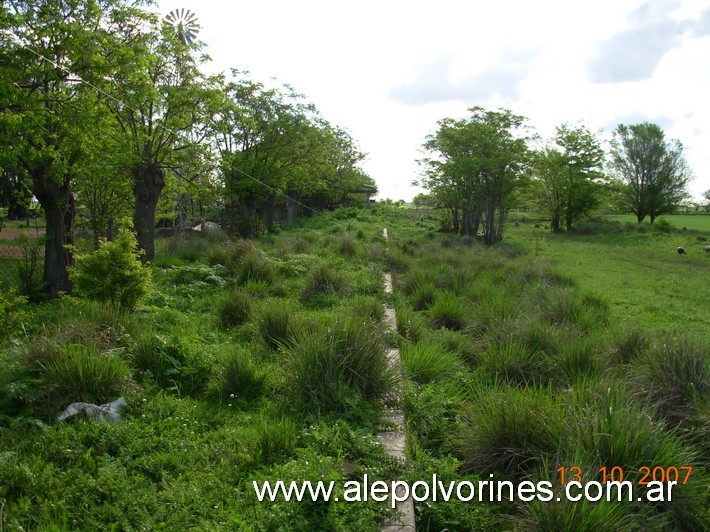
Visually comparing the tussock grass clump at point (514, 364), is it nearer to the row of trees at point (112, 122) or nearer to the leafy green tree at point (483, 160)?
the row of trees at point (112, 122)

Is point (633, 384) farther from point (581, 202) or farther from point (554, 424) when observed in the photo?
point (581, 202)

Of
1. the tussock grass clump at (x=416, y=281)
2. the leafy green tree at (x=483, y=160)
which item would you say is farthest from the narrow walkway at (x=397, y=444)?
the leafy green tree at (x=483, y=160)

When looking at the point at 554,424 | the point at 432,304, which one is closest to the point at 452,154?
the point at 432,304

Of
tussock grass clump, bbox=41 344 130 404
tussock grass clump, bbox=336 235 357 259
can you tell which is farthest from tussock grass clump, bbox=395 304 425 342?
tussock grass clump, bbox=336 235 357 259

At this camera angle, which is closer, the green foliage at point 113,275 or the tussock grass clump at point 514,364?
the tussock grass clump at point 514,364

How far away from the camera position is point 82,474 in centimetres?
346

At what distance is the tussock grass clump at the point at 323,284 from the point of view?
966 cm

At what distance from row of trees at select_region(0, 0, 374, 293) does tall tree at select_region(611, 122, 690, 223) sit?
40831 mm

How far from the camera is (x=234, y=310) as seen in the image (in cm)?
780

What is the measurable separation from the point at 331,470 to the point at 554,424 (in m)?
1.68

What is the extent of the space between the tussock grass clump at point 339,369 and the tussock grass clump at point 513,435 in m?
1.10

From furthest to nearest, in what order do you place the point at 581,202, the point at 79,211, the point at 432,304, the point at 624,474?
the point at 581,202
the point at 79,211
the point at 432,304
the point at 624,474

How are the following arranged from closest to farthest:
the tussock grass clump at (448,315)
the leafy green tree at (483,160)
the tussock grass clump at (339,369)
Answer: the tussock grass clump at (339,369), the tussock grass clump at (448,315), the leafy green tree at (483,160)

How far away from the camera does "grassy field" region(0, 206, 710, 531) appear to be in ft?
10.5
